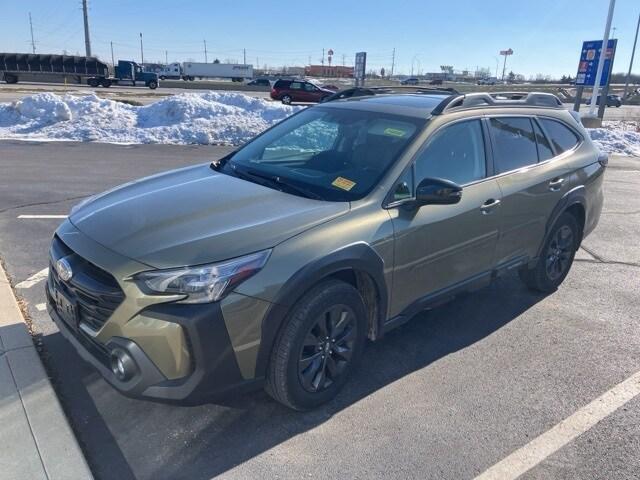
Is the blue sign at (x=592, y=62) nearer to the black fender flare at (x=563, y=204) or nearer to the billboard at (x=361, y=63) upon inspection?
the billboard at (x=361, y=63)

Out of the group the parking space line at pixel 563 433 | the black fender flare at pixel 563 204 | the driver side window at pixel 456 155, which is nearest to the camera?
the parking space line at pixel 563 433

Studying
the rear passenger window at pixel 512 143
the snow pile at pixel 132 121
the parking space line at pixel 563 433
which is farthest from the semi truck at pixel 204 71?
the parking space line at pixel 563 433

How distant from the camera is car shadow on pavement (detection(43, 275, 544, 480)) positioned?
8.70ft

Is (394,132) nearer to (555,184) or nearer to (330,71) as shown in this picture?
(555,184)

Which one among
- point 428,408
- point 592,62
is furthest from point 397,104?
point 592,62

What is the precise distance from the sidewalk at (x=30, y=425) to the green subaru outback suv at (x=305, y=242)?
0.41 meters

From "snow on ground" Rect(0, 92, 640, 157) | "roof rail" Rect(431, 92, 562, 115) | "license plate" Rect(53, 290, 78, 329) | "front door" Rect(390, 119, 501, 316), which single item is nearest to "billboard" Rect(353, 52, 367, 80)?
"snow on ground" Rect(0, 92, 640, 157)

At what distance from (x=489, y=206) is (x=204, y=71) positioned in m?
78.8

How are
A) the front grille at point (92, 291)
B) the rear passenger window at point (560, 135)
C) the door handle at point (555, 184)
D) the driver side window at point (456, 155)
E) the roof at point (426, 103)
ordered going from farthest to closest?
the rear passenger window at point (560, 135) → the door handle at point (555, 184) → the roof at point (426, 103) → the driver side window at point (456, 155) → the front grille at point (92, 291)

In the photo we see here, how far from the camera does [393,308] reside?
3.42m

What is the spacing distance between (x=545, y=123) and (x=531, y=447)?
3.03 m

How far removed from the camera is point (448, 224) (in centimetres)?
356

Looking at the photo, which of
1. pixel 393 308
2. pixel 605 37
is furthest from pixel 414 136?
pixel 605 37

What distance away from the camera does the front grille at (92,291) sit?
261 centimetres
